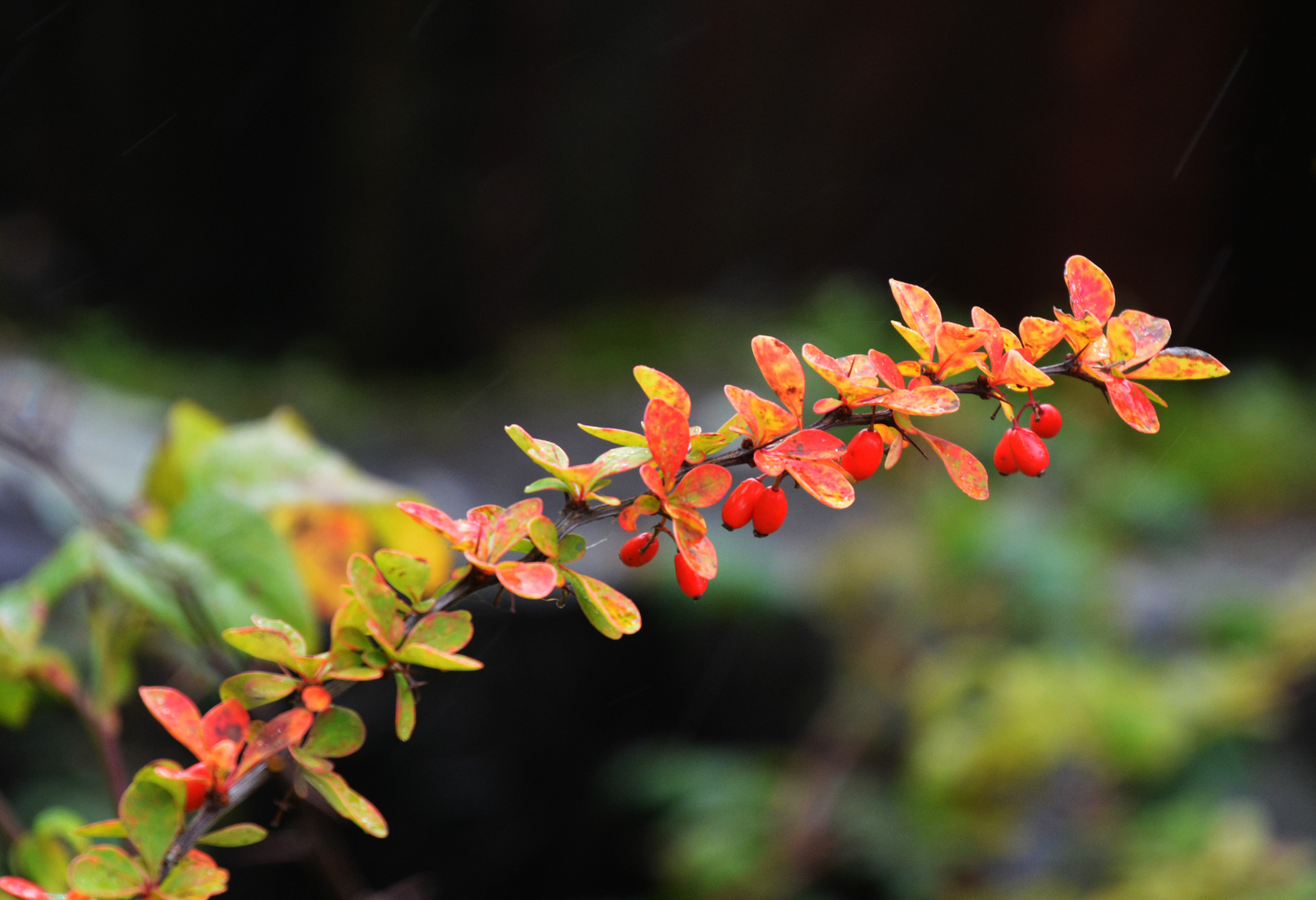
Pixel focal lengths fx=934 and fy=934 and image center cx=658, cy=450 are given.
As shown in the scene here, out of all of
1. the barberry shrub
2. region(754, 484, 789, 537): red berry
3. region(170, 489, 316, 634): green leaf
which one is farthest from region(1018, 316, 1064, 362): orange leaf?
region(170, 489, 316, 634): green leaf

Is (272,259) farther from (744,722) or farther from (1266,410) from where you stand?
(1266,410)

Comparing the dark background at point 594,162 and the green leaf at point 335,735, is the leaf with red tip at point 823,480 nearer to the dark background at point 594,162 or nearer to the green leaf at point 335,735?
the green leaf at point 335,735

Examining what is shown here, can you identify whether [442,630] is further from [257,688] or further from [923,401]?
[923,401]

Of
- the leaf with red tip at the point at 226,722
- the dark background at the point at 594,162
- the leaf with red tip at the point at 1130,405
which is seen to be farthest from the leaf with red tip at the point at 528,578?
the dark background at the point at 594,162

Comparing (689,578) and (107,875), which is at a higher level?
(689,578)

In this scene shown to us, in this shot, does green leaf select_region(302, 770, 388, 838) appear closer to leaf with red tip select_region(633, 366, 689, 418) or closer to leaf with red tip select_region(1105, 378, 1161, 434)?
leaf with red tip select_region(633, 366, 689, 418)

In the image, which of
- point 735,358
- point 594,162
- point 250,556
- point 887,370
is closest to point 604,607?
point 887,370
